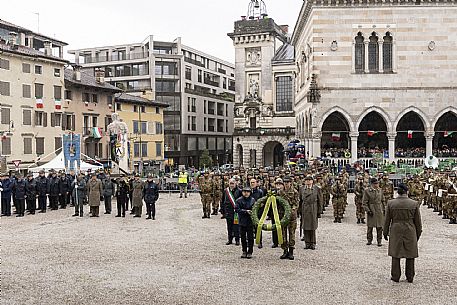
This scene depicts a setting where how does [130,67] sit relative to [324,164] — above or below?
above

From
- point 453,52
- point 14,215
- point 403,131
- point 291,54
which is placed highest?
point 291,54

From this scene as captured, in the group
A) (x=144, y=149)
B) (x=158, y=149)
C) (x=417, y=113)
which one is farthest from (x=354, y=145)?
(x=158, y=149)

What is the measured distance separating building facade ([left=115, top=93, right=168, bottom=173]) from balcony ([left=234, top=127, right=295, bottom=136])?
10366 mm

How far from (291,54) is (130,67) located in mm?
20904

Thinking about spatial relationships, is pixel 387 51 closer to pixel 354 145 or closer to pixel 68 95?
pixel 354 145

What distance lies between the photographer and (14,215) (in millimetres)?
22125

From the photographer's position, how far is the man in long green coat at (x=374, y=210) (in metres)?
14.6

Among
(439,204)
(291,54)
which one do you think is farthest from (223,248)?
(291,54)

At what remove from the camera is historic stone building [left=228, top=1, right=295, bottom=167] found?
66062 mm

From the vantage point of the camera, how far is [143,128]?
5762cm

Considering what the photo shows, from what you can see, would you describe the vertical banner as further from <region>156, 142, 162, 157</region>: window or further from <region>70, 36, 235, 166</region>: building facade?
<region>70, 36, 235, 166</region>: building facade

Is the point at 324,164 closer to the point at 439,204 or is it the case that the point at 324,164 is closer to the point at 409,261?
the point at 439,204

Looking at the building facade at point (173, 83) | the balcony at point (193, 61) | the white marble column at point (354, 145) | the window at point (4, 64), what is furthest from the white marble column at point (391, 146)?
the balcony at point (193, 61)

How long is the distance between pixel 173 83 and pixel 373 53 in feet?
131
